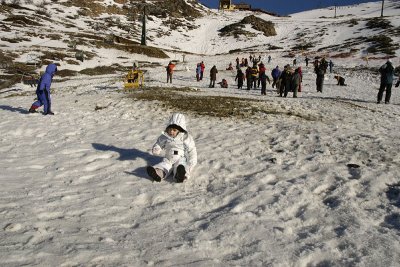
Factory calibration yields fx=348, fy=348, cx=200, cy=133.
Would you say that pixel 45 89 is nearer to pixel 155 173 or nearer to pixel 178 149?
pixel 178 149

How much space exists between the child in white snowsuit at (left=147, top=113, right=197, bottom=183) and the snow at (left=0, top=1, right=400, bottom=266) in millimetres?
267

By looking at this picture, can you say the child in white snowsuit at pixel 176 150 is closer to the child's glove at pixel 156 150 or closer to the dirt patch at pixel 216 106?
the child's glove at pixel 156 150

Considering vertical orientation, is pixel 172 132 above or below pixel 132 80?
below

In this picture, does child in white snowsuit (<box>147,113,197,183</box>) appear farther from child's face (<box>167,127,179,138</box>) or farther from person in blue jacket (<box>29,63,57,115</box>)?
person in blue jacket (<box>29,63,57,115</box>)

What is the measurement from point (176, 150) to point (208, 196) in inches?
54.8

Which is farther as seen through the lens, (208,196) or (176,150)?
(176,150)

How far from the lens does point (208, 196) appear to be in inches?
238

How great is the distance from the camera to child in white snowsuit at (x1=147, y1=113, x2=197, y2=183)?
6738 mm

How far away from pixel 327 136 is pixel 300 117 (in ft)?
9.92

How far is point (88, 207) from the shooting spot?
17.9 feet

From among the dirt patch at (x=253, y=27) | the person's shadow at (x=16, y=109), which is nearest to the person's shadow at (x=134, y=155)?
the person's shadow at (x=16, y=109)

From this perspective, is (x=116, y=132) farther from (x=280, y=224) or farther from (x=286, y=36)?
(x=286, y=36)

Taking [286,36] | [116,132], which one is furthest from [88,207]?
[286,36]

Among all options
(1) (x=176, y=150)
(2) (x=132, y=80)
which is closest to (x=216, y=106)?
(1) (x=176, y=150)
